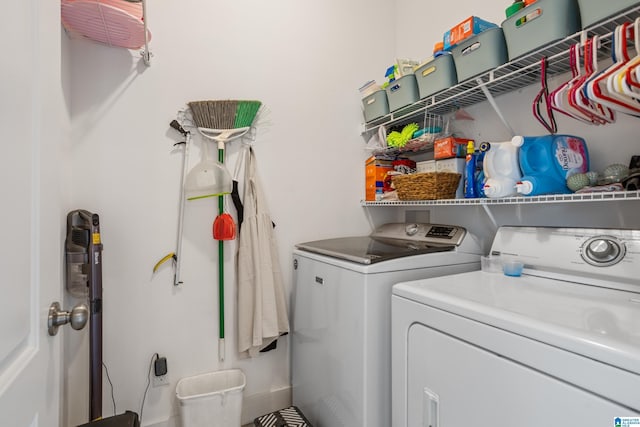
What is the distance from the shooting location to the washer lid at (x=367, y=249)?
142 centimetres

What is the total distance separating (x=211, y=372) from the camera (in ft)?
6.02

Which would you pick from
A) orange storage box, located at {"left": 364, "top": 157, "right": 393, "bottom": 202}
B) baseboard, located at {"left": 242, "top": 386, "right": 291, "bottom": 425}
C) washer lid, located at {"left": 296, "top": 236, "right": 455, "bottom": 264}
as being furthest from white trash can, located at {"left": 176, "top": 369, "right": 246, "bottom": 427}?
orange storage box, located at {"left": 364, "top": 157, "right": 393, "bottom": 202}

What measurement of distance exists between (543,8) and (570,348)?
1174mm

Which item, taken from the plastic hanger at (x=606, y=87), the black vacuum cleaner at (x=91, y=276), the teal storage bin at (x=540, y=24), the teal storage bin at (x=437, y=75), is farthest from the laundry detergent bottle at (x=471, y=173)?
the black vacuum cleaner at (x=91, y=276)

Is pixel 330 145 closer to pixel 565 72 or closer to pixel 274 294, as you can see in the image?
pixel 274 294

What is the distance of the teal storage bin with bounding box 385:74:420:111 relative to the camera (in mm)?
1808

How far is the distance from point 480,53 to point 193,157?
154 cm

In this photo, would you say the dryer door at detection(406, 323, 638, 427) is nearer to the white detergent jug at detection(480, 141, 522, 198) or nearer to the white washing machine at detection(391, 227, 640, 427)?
the white washing machine at detection(391, 227, 640, 427)

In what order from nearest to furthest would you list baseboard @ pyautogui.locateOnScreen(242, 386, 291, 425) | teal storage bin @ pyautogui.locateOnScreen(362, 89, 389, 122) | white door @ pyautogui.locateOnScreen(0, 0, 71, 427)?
white door @ pyautogui.locateOnScreen(0, 0, 71, 427) < baseboard @ pyautogui.locateOnScreen(242, 386, 291, 425) < teal storage bin @ pyautogui.locateOnScreen(362, 89, 389, 122)

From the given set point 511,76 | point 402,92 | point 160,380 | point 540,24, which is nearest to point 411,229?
point 402,92

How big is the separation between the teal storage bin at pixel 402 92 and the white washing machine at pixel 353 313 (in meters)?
0.74

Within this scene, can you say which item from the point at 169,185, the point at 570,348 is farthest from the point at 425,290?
the point at 169,185

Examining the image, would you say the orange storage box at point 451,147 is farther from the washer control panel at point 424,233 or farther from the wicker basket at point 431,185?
the washer control panel at point 424,233

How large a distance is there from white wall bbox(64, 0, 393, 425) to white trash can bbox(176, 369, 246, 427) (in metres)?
0.07
